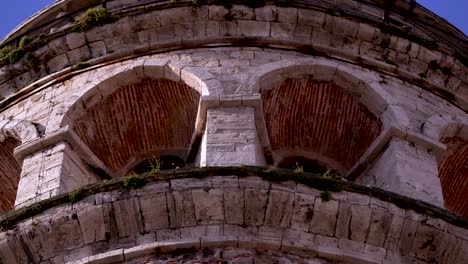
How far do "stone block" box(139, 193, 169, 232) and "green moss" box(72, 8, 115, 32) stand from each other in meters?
5.02

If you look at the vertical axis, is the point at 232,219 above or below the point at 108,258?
above

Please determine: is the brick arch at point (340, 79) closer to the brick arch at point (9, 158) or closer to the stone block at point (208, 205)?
the brick arch at point (9, 158)

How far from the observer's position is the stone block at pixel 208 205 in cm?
1227

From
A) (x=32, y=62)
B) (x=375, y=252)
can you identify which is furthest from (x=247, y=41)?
(x=375, y=252)

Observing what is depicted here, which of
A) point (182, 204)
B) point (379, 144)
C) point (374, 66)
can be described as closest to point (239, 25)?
point (374, 66)

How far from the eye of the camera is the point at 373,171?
48.5ft

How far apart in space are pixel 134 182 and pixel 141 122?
360cm

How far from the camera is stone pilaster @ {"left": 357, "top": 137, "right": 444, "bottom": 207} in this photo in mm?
13852

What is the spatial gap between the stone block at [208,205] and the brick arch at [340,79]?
2.95 m

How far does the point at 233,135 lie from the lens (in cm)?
1409

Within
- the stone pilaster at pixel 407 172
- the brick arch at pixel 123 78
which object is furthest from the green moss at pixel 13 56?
the stone pilaster at pixel 407 172

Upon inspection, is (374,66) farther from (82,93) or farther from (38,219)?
(38,219)

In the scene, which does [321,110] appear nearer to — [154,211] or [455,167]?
[455,167]

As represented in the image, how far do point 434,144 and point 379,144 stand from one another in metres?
0.56
